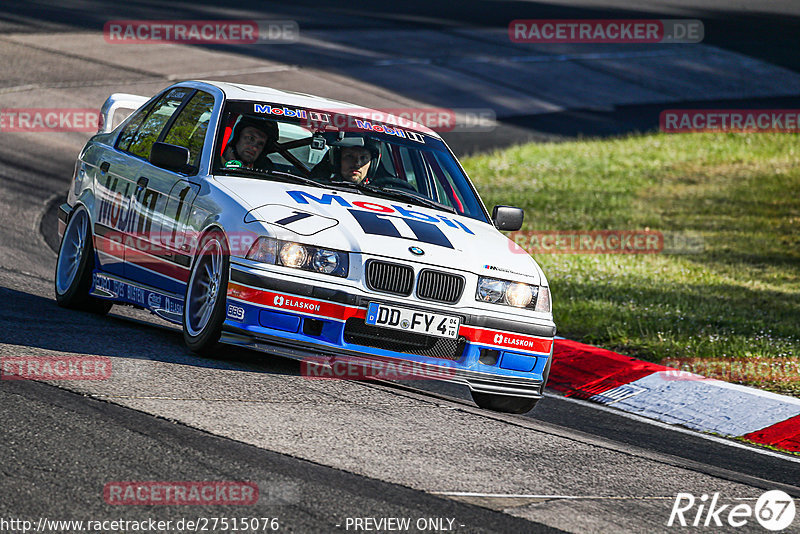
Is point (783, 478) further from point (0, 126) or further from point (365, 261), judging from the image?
point (0, 126)

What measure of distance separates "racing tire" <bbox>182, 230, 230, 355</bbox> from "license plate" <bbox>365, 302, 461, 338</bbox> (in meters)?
0.80

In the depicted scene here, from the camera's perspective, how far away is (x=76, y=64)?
21672 mm

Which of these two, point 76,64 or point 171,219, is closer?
point 171,219

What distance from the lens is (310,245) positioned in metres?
6.25

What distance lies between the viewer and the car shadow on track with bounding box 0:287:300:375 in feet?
21.2

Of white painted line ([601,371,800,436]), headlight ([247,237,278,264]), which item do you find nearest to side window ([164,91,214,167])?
headlight ([247,237,278,264])

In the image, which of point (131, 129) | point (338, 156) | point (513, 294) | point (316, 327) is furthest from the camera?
point (131, 129)

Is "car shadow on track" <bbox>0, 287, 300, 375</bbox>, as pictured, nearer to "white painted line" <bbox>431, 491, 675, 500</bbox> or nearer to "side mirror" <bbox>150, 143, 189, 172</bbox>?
"side mirror" <bbox>150, 143, 189, 172</bbox>

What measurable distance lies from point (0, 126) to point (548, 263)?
8319 mm

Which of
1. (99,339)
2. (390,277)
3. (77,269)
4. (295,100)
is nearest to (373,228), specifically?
(390,277)

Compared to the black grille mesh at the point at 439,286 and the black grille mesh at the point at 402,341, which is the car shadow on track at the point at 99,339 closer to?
the black grille mesh at the point at 402,341

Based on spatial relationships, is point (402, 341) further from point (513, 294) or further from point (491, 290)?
point (513, 294)

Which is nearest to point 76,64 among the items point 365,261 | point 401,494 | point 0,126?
point 0,126

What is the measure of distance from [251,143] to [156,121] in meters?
1.06
